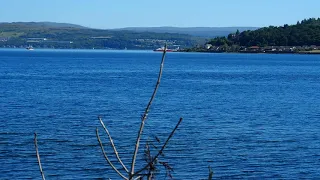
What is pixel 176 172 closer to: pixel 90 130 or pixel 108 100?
pixel 90 130

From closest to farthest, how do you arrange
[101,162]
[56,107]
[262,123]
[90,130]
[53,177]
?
[53,177]
[101,162]
[90,130]
[262,123]
[56,107]

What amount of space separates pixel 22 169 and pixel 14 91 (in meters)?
29.8

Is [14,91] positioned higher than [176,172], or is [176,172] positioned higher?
[176,172]

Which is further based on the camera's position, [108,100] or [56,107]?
[108,100]

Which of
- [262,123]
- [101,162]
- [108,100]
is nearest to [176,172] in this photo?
[101,162]

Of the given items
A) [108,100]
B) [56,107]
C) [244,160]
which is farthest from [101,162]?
[108,100]

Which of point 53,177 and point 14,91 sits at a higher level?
point 53,177

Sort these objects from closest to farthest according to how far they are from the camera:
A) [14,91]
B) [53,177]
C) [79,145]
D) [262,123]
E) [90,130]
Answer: [53,177], [79,145], [90,130], [262,123], [14,91]

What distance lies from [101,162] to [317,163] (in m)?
6.40

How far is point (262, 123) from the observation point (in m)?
28.9

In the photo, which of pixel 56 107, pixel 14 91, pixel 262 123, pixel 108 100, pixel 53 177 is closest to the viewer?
pixel 53 177

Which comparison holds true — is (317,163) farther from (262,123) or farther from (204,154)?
(262,123)

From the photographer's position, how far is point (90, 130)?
2619cm

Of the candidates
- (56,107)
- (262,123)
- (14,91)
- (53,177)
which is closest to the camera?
(53,177)
